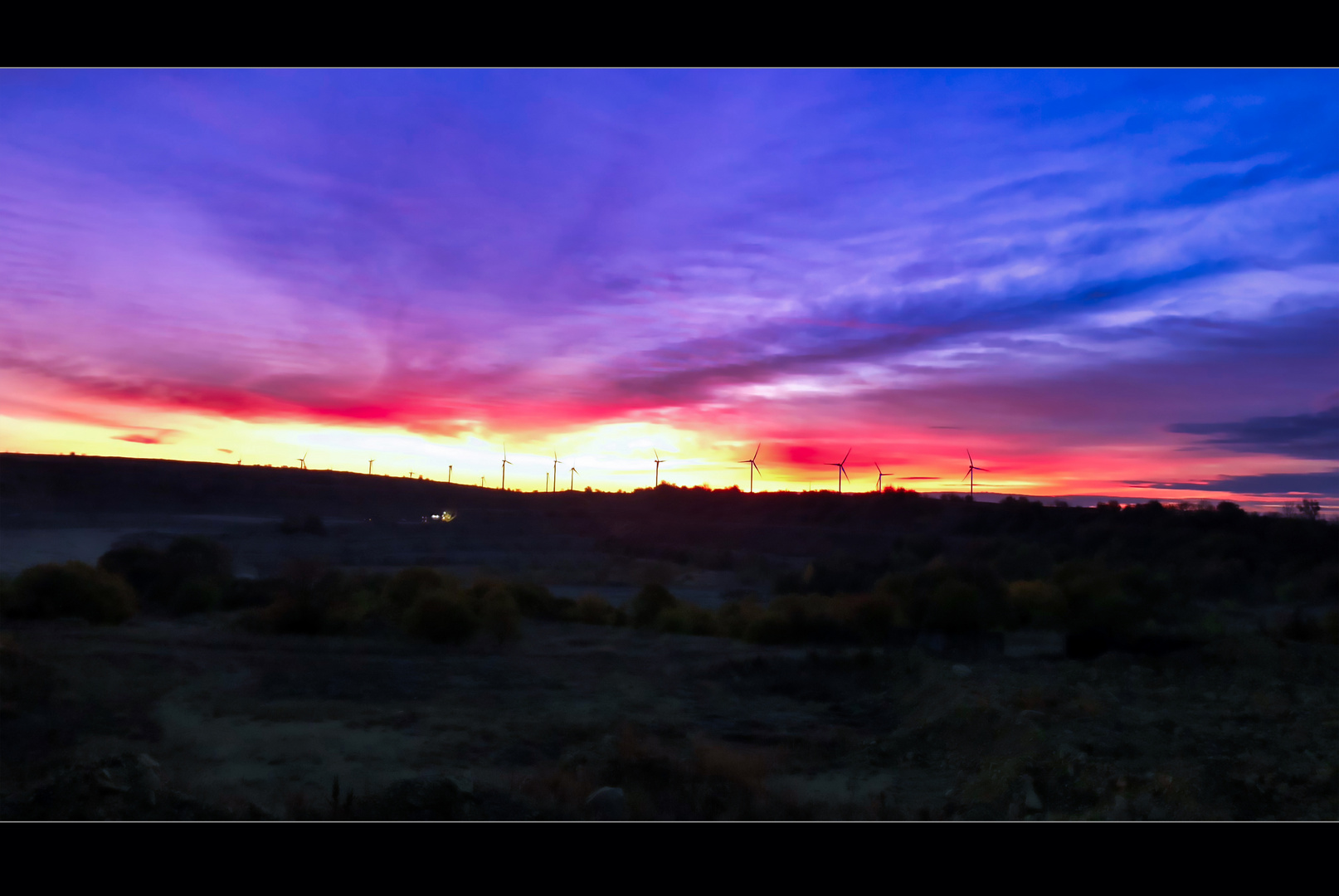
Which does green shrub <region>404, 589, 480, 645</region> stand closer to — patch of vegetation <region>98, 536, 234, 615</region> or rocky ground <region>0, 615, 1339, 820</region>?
rocky ground <region>0, 615, 1339, 820</region>

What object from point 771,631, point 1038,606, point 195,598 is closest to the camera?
point 771,631

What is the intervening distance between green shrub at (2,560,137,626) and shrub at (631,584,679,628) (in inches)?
505

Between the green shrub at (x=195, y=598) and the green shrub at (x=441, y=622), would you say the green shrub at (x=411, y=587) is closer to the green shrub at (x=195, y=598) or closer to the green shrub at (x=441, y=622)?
the green shrub at (x=441, y=622)

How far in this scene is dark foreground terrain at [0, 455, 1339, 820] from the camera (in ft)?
25.9

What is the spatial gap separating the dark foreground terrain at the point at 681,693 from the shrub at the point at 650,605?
0.27 ft

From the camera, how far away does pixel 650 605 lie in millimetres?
23812

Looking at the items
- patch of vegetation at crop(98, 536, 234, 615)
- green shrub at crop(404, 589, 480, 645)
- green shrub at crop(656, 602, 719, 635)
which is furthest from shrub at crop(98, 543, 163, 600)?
green shrub at crop(656, 602, 719, 635)

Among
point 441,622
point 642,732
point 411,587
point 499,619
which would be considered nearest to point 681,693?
point 642,732

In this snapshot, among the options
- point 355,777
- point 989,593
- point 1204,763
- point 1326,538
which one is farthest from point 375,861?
point 1326,538

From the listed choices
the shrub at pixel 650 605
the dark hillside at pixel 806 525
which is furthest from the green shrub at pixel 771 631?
the shrub at pixel 650 605

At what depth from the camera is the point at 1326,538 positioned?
33.2 meters

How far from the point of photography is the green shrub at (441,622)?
17891mm

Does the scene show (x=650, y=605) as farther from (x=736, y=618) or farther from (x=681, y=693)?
(x=681, y=693)

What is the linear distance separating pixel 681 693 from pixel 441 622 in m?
6.66
